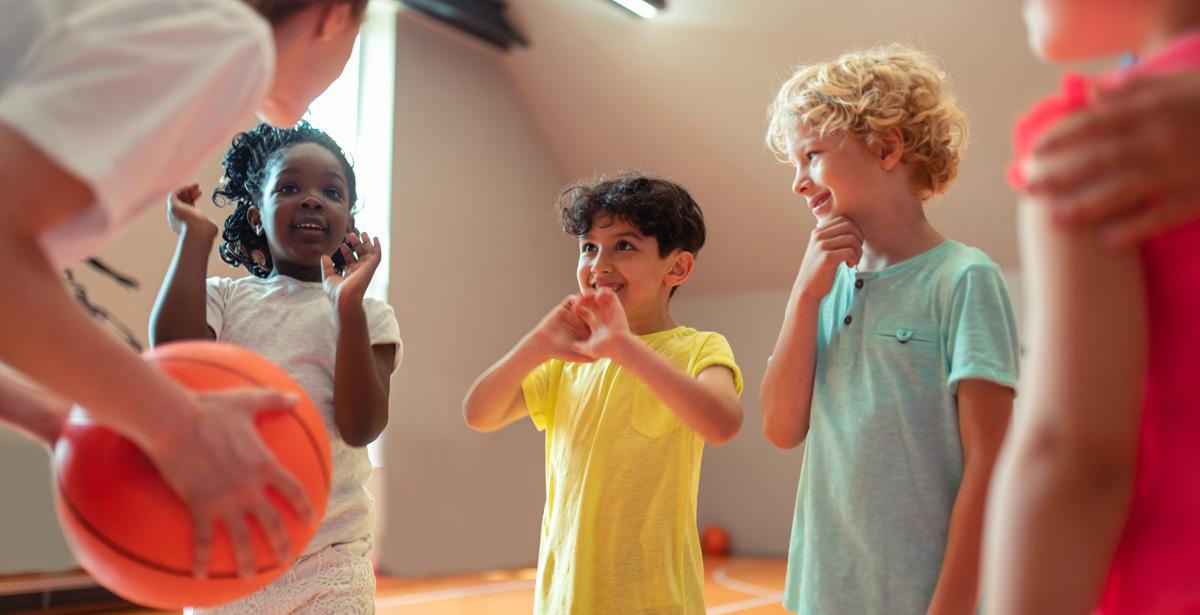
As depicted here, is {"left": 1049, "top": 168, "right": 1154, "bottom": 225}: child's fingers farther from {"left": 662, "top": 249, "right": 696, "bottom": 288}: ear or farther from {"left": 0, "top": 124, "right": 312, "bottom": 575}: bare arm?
{"left": 662, "top": 249, "right": 696, "bottom": 288}: ear

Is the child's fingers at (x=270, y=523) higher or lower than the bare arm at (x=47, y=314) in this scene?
lower

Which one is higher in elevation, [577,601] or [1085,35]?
[1085,35]

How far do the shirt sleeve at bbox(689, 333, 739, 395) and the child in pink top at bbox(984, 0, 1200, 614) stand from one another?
136 centimetres

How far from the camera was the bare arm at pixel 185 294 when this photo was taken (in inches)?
75.5

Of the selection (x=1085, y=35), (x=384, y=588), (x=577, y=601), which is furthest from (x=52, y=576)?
(x=1085, y=35)

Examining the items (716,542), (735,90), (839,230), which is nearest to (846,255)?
(839,230)

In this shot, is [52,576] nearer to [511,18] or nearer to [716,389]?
[716,389]

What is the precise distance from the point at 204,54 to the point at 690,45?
5.74 metres

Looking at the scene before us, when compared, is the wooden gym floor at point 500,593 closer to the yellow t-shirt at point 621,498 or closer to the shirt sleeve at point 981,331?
the yellow t-shirt at point 621,498

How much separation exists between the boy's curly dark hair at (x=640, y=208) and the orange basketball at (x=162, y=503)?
1229 mm

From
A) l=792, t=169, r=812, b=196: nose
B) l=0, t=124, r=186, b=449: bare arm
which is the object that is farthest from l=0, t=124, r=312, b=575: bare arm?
l=792, t=169, r=812, b=196: nose

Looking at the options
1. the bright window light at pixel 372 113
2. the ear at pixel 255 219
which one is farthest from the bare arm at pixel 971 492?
the bright window light at pixel 372 113

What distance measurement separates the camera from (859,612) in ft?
5.31

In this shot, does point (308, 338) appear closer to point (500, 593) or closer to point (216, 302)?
point (216, 302)
